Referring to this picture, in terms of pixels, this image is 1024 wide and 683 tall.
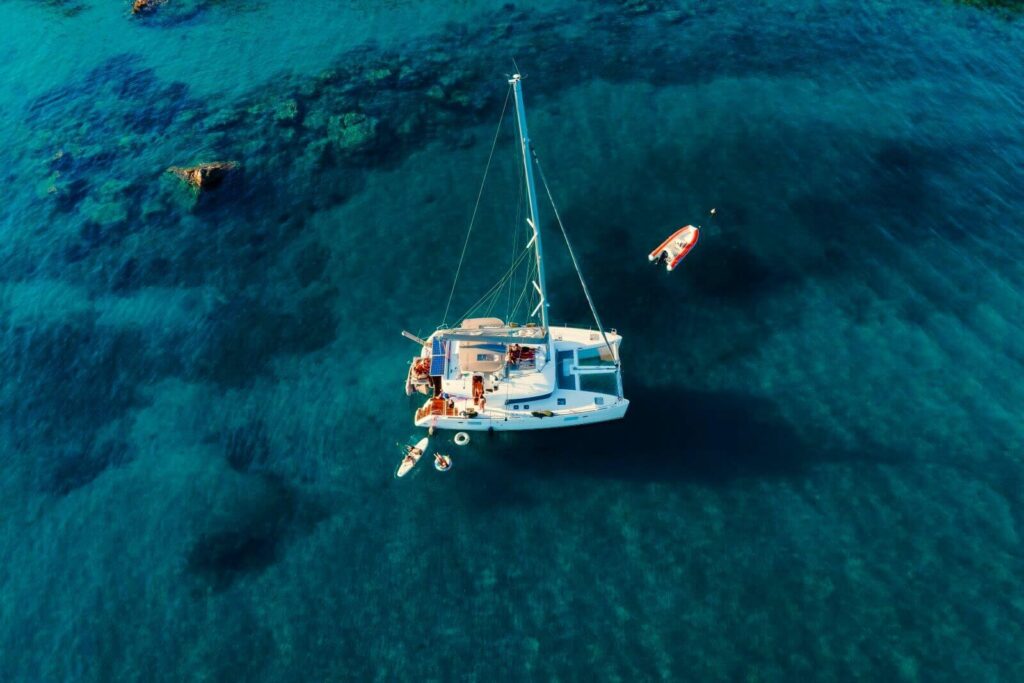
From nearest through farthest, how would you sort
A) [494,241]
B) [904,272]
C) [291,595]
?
1. [291,595]
2. [904,272]
3. [494,241]

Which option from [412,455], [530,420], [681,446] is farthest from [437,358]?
[681,446]

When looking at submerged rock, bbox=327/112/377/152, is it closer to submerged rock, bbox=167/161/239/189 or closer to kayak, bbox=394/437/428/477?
submerged rock, bbox=167/161/239/189

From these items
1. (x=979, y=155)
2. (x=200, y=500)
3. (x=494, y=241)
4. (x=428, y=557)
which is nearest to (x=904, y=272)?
(x=979, y=155)

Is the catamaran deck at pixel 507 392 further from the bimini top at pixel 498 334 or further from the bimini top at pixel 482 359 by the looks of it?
the bimini top at pixel 498 334

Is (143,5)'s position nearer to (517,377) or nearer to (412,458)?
(412,458)

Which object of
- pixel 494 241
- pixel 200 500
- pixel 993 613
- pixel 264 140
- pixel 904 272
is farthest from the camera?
pixel 264 140

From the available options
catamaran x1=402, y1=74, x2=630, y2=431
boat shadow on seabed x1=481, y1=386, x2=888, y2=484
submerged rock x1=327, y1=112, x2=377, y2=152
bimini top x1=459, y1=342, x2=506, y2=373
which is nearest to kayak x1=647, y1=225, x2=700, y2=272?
catamaran x1=402, y1=74, x2=630, y2=431

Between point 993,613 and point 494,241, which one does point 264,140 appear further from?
point 993,613

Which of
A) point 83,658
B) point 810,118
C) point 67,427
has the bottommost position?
point 83,658
